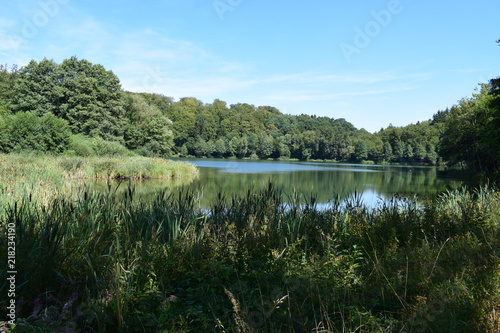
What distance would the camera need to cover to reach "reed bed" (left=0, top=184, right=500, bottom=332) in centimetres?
227

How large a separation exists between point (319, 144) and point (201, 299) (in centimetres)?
8953

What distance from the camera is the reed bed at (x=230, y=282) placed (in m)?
2.27

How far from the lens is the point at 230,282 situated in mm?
3129

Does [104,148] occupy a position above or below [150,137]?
below

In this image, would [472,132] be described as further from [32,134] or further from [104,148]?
[32,134]

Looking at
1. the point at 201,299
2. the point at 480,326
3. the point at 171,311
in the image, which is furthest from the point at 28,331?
the point at 480,326

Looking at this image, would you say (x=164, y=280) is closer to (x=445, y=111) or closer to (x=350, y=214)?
(x=350, y=214)

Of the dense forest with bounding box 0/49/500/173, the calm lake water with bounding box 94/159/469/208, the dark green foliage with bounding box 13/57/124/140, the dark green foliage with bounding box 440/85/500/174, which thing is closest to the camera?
the calm lake water with bounding box 94/159/469/208

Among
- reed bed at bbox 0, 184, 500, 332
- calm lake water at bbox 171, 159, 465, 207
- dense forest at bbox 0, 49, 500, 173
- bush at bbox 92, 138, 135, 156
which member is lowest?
calm lake water at bbox 171, 159, 465, 207

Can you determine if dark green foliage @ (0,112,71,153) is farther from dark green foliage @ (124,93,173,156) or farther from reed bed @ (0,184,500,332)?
reed bed @ (0,184,500,332)

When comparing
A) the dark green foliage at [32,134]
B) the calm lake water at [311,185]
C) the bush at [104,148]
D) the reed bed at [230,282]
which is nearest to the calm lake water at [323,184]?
the calm lake water at [311,185]

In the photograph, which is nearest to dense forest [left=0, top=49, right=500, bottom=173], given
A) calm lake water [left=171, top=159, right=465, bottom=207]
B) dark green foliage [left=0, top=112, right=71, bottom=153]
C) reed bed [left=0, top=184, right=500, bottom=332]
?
dark green foliage [left=0, top=112, right=71, bottom=153]

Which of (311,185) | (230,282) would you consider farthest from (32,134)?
(230,282)

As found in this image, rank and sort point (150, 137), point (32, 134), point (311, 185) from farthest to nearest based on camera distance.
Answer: point (150, 137), point (32, 134), point (311, 185)
